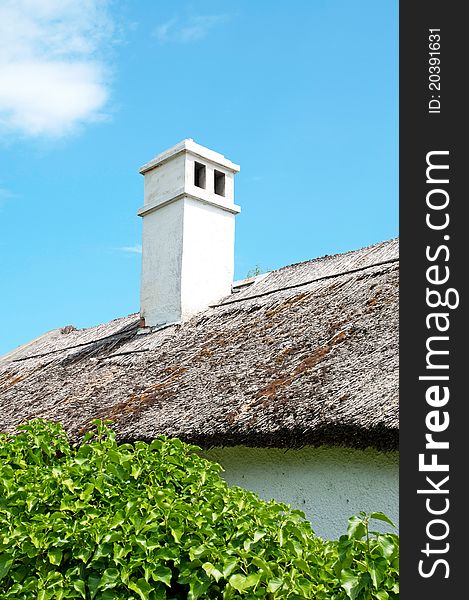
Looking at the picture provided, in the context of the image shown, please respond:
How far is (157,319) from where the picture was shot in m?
9.31

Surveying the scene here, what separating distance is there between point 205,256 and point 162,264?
1.77 ft

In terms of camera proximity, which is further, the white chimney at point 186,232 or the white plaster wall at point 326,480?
the white chimney at point 186,232

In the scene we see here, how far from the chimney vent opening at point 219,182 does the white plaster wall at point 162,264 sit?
73 cm

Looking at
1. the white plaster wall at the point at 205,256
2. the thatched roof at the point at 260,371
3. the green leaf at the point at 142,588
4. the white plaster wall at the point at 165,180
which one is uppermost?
the white plaster wall at the point at 165,180

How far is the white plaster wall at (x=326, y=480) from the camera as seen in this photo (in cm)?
488

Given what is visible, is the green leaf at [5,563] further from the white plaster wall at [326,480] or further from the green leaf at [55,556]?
the white plaster wall at [326,480]

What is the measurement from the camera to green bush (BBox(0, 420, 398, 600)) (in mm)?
2688

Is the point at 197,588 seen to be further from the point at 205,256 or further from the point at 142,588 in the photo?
the point at 205,256

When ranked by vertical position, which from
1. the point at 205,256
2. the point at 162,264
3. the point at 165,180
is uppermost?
the point at 165,180

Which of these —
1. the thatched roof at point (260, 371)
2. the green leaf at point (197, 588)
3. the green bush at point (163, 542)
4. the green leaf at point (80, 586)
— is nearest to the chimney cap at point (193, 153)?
the thatched roof at point (260, 371)

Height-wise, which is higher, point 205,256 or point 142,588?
point 205,256

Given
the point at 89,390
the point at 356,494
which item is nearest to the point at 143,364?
the point at 89,390

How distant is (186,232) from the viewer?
360 inches

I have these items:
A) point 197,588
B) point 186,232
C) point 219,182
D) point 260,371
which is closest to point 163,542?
point 197,588
